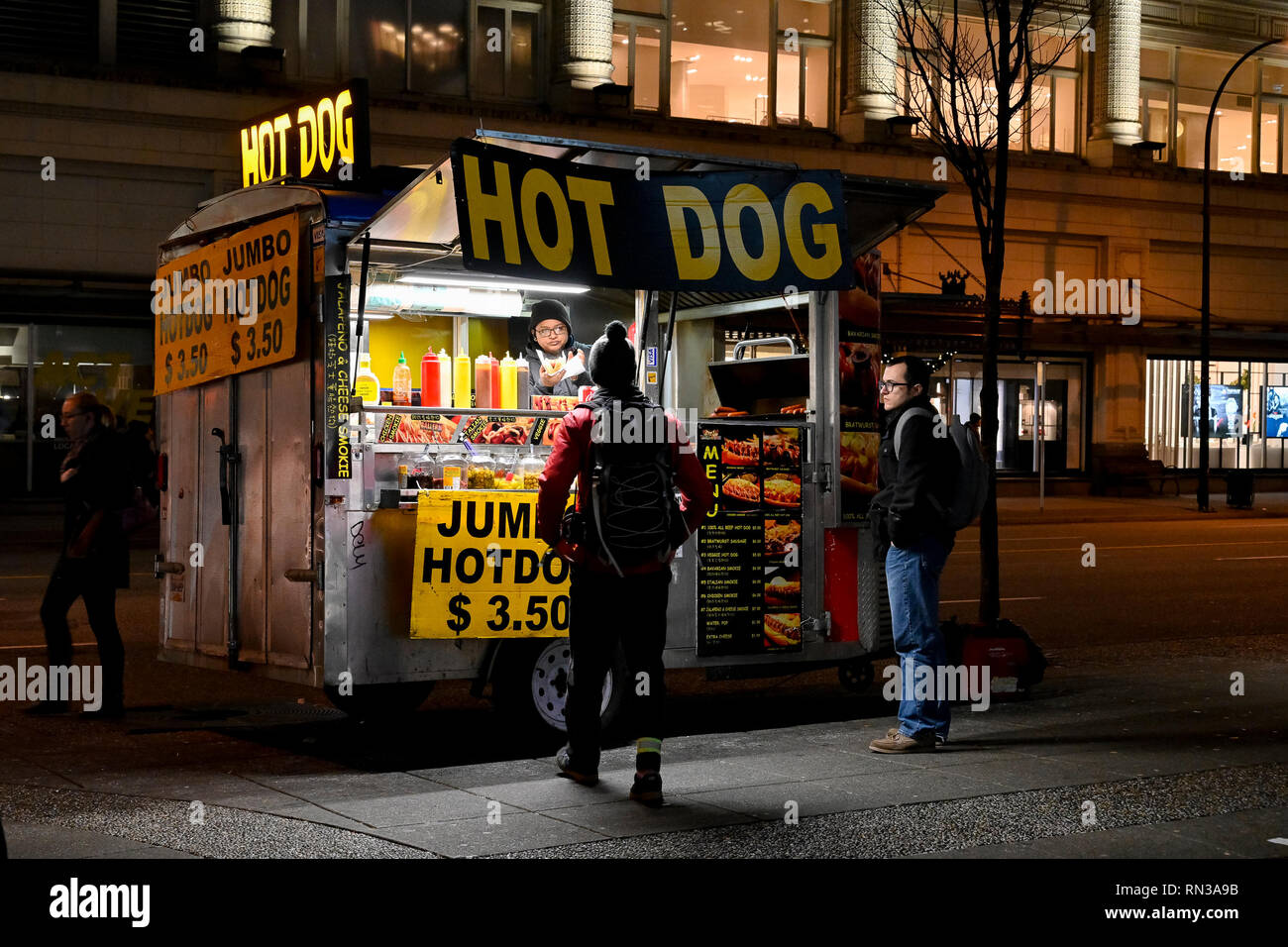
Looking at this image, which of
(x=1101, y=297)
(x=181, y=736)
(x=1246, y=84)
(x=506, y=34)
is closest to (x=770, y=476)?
(x=181, y=736)

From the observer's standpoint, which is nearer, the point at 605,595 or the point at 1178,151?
the point at 605,595

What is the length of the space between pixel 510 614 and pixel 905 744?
2150 mm

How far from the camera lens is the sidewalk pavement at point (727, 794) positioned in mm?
5887

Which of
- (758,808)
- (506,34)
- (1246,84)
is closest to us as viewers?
(758,808)

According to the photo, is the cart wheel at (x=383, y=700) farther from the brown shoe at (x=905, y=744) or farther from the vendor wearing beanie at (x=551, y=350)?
the brown shoe at (x=905, y=744)

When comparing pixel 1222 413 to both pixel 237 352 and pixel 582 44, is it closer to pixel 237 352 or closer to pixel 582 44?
pixel 582 44

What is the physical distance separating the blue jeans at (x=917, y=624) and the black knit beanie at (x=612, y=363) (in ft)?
6.00

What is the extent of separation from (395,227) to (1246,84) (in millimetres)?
37484

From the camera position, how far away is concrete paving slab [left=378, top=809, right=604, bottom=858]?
18.9 ft

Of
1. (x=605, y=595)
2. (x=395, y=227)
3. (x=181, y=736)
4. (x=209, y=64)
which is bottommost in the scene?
(x=181, y=736)

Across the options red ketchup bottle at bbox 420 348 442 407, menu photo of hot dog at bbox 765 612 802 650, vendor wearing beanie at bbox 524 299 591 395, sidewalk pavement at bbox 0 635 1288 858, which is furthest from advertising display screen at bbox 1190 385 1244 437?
red ketchup bottle at bbox 420 348 442 407

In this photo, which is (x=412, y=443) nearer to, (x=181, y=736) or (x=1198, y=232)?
(x=181, y=736)

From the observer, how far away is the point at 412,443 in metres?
8.16

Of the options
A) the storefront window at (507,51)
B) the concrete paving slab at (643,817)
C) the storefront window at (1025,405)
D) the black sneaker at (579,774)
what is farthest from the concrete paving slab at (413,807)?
the storefront window at (1025,405)
